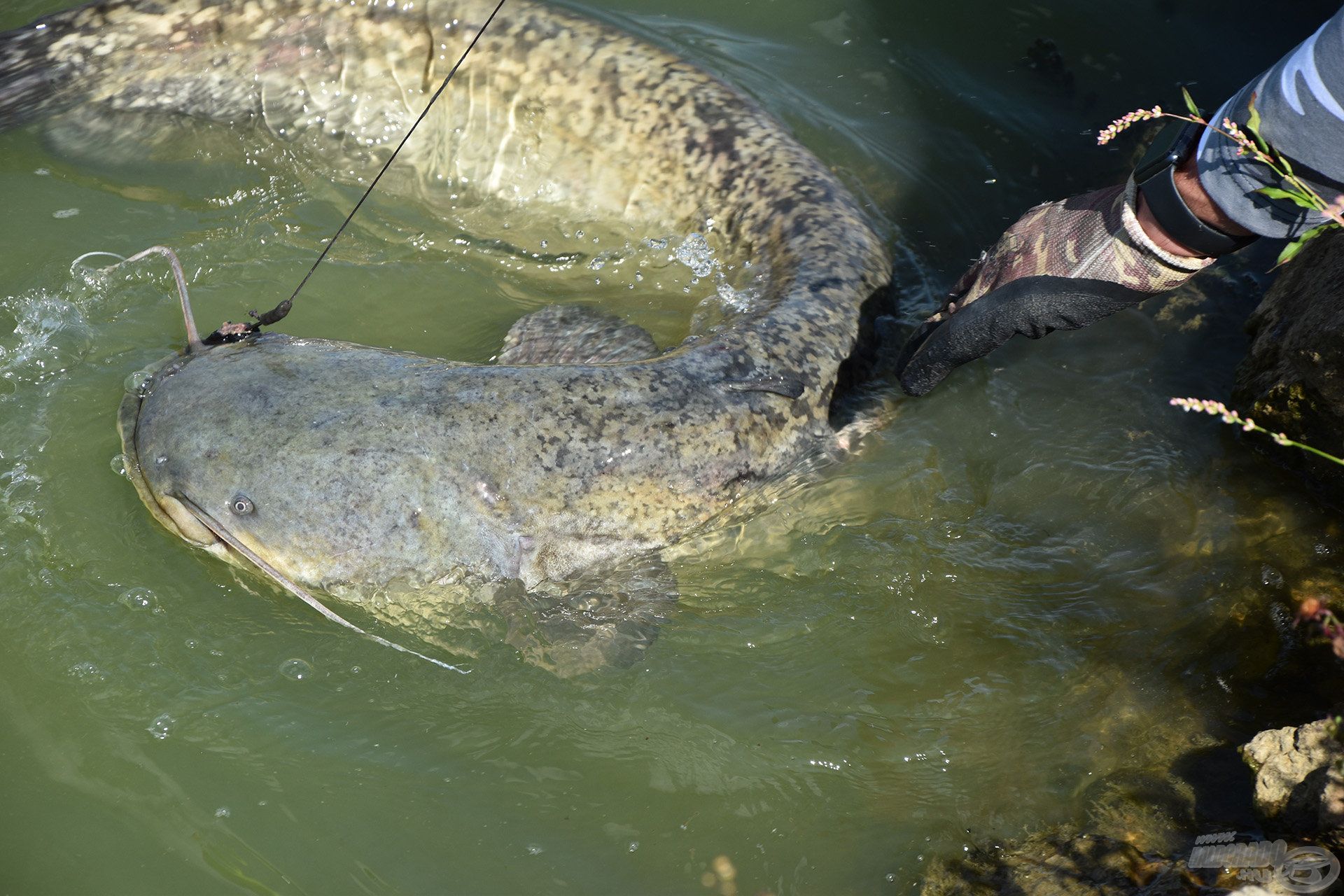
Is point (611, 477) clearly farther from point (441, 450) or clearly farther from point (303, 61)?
point (303, 61)

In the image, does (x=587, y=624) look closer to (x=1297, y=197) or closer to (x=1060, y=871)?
(x=1060, y=871)

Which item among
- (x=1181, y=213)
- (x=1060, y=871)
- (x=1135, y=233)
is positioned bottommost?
(x=1060, y=871)

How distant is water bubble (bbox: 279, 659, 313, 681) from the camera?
114 inches

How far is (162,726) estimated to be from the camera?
2.74 m

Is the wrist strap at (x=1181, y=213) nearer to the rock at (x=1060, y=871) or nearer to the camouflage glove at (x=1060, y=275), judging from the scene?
the camouflage glove at (x=1060, y=275)

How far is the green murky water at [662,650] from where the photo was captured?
8.51 feet

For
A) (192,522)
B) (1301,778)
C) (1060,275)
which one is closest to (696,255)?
(1060,275)

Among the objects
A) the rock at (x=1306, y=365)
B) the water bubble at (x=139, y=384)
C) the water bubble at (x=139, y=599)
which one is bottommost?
the water bubble at (x=139, y=599)

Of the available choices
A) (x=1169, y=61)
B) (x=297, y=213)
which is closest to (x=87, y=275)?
(x=297, y=213)

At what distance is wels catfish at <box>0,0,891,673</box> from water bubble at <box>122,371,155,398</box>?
2cm

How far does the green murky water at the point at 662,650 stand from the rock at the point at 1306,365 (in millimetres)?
Answer: 153

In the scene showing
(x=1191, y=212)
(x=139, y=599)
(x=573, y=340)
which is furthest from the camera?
(x=573, y=340)

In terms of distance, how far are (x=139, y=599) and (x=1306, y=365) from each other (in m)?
3.78

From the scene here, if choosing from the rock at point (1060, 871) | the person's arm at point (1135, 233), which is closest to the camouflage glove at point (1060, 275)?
the person's arm at point (1135, 233)
